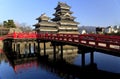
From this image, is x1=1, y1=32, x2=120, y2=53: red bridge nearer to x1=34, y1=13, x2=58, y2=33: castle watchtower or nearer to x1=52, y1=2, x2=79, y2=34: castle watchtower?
x1=34, y1=13, x2=58, y2=33: castle watchtower

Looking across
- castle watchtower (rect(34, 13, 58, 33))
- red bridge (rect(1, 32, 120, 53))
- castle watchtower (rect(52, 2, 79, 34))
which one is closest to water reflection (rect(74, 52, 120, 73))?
red bridge (rect(1, 32, 120, 53))


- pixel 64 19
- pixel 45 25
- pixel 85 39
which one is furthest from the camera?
pixel 64 19

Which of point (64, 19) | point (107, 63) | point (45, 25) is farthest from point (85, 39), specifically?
point (64, 19)

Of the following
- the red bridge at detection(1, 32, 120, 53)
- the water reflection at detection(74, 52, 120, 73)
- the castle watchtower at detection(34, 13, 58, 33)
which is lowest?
the water reflection at detection(74, 52, 120, 73)

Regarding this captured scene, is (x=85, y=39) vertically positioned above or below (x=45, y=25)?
below

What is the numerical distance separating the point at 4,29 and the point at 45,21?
13864 millimetres

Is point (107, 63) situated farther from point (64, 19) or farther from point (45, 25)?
point (64, 19)

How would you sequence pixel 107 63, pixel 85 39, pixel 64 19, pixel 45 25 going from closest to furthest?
pixel 85 39 < pixel 107 63 < pixel 45 25 < pixel 64 19

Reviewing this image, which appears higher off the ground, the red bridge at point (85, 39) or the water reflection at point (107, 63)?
the red bridge at point (85, 39)

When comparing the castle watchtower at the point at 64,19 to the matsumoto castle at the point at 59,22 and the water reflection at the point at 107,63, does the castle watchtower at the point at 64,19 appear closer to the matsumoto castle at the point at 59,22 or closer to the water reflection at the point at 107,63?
the matsumoto castle at the point at 59,22

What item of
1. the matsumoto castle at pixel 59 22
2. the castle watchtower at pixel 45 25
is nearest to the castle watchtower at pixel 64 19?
the matsumoto castle at pixel 59 22

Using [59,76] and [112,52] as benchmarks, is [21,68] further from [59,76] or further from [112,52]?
[112,52]

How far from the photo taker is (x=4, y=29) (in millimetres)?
66375

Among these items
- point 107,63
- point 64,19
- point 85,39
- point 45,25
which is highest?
point 64,19
